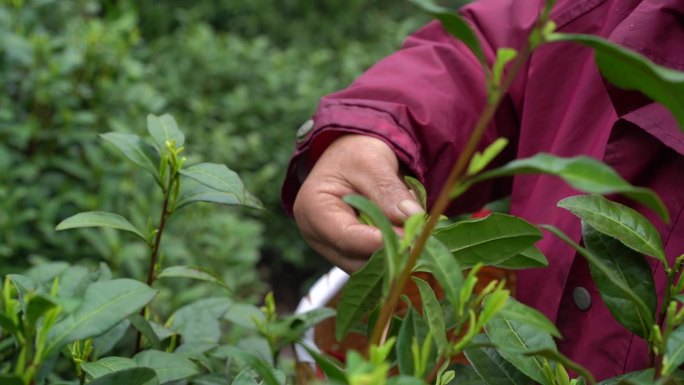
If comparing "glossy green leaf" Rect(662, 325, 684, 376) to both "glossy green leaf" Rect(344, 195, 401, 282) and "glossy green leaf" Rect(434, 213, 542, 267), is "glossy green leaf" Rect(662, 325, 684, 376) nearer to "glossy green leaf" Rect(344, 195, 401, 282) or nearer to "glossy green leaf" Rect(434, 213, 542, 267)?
"glossy green leaf" Rect(434, 213, 542, 267)

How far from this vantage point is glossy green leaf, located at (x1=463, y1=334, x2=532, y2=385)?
3.05 ft

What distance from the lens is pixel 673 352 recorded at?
0.80 metres

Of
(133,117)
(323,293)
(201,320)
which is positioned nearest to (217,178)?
(201,320)

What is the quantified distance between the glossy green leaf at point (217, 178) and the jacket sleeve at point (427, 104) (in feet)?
1.14

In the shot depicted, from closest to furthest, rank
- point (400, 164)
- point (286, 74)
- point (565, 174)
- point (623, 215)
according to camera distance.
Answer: point (565, 174) < point (623, 215) < point (400, 164) < point (286, 74)

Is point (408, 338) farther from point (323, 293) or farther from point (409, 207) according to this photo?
point (323, 293)

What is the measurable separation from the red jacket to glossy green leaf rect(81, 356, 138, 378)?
0.59 m

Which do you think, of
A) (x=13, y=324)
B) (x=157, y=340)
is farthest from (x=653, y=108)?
(x=13, y=324)

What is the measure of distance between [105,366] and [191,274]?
0.32 m

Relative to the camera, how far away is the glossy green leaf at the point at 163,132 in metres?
1.18

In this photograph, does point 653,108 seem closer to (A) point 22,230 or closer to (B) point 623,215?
(B) point 623,215

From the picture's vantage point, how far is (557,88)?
152 cm

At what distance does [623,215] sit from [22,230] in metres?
1.75

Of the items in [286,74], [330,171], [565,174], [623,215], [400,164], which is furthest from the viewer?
[286,74]
